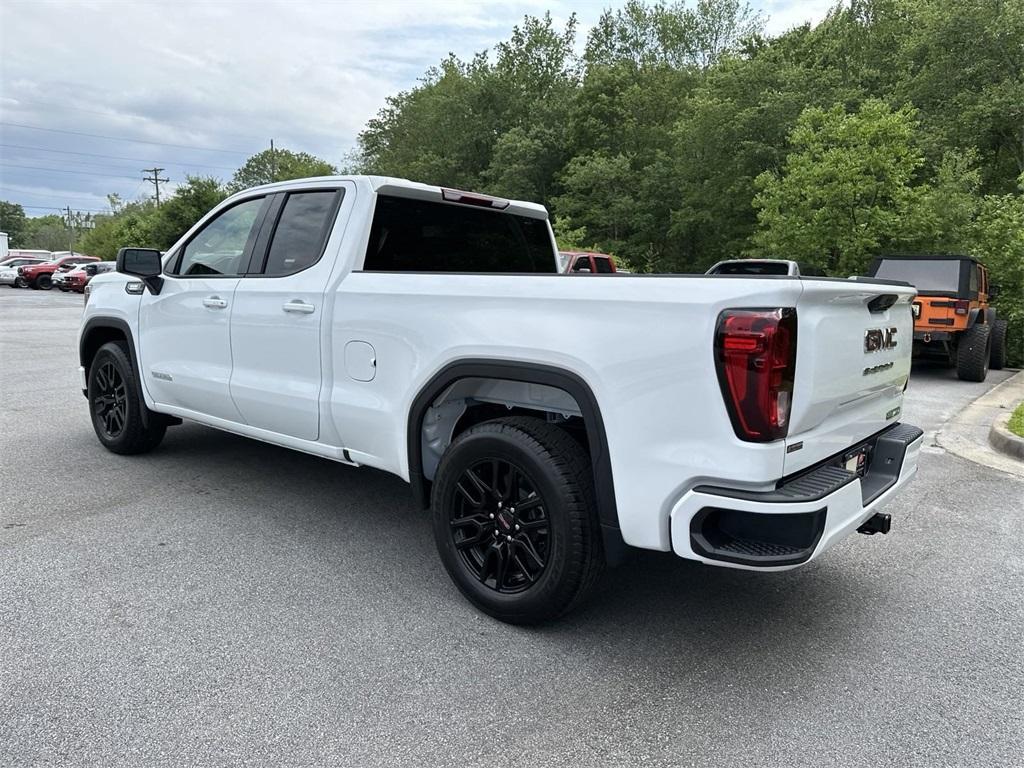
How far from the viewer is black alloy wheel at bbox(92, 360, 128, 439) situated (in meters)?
5.43

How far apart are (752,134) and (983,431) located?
2236cm

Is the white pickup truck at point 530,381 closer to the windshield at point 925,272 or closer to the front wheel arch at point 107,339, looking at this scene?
the front wheel arch at point 107,339

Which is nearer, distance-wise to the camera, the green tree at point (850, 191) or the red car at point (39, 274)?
the green tree at point (850, 191)

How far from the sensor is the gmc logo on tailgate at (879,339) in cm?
288

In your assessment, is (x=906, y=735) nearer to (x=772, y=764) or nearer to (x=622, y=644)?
(x=772, y=764)

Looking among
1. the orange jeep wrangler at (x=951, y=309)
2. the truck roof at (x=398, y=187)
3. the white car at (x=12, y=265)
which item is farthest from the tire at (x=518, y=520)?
the white car at (x=12, y=265)

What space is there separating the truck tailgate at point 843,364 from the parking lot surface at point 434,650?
0.87 m

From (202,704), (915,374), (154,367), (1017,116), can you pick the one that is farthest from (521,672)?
(1017,116)

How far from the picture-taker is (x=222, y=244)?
454 cm

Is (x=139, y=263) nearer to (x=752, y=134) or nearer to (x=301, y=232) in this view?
(x=301, y=232)

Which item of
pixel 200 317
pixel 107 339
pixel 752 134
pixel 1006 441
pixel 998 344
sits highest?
pixel 752 134

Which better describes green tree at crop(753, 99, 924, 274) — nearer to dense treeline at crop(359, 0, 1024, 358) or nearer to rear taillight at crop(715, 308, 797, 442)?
dense treeline at crop(359, 0, 1024, 358)

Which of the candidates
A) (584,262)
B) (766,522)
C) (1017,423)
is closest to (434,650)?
(766,522)

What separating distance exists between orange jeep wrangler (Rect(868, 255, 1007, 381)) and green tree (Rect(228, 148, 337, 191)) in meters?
65.6
